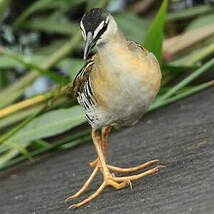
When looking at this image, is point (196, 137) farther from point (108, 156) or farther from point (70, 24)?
point (70, 24)

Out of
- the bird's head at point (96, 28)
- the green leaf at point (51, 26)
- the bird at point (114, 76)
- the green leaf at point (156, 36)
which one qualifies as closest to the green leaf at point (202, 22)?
the green leaf at point (156, 36)

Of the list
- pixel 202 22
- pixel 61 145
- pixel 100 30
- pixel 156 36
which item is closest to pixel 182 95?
pixel 156 36

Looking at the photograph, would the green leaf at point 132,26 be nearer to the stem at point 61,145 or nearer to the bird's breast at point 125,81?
the stem at point 61,145

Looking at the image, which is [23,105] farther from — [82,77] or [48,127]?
[82,77]

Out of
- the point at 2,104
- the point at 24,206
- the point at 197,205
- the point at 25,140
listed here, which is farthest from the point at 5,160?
the point at 197,205

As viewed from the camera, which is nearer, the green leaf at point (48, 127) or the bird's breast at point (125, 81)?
the bird's breast at point (125, 81)

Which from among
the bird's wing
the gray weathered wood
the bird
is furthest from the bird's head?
the gray weathered wood
